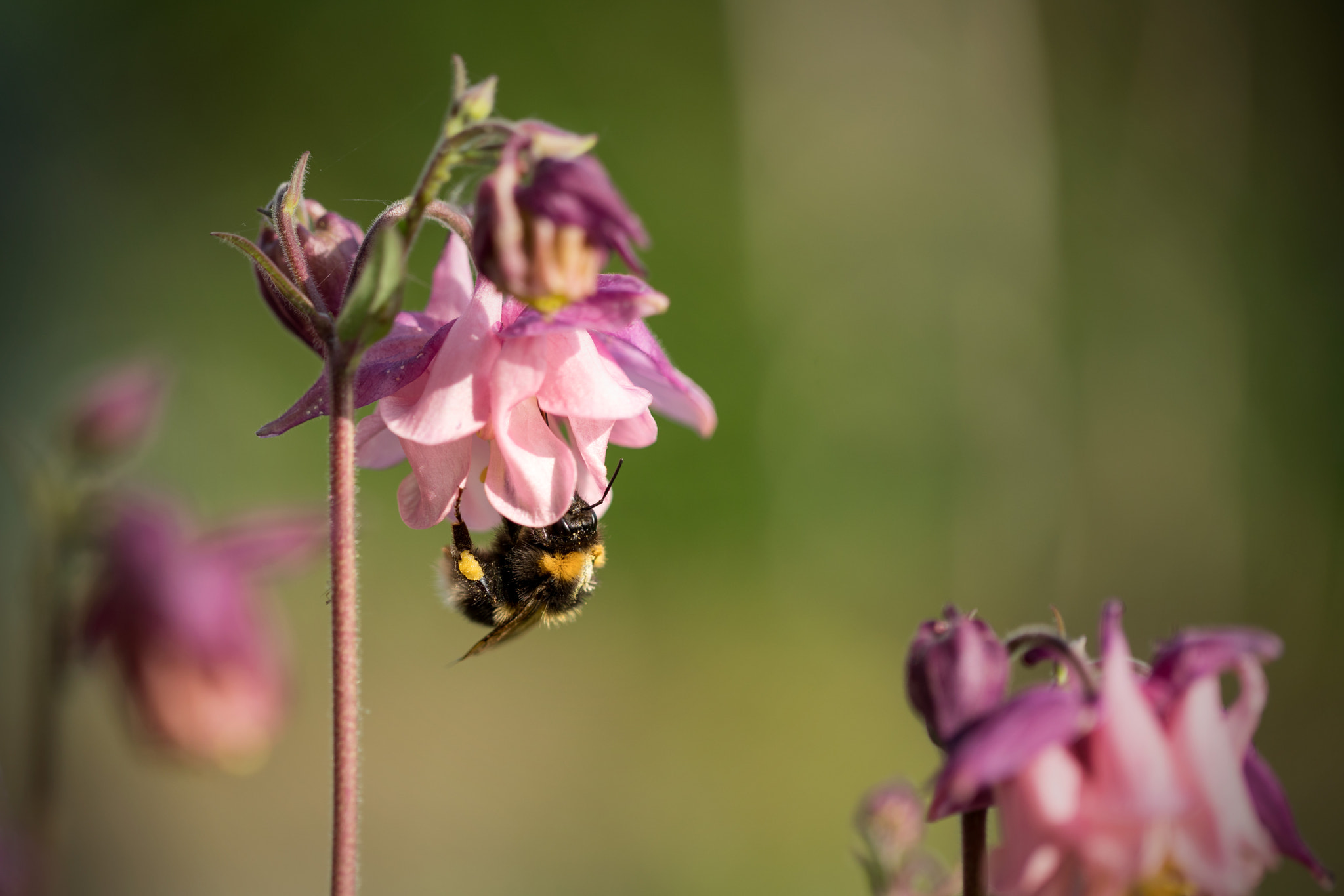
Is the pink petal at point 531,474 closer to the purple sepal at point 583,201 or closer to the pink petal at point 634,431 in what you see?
the pink petal at point 634,431

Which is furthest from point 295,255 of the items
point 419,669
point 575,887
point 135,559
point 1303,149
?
point 1303,149

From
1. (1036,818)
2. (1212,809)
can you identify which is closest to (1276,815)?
(1212,809)

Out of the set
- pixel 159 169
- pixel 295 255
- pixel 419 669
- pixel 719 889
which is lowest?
pixel 719 889

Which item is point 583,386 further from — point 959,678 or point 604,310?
point 959,678

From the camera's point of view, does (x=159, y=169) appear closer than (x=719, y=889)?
No

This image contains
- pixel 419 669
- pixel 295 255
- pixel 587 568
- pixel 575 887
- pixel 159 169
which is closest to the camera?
pixel 295 255

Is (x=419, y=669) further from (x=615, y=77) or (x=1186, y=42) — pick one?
(x=1186, y=42)

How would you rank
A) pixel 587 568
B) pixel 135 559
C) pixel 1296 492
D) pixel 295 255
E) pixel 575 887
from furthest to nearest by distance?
pixel 1296 492, pixel 575 887, pixel 135 559, pixel 587 568, pixel 295 255
